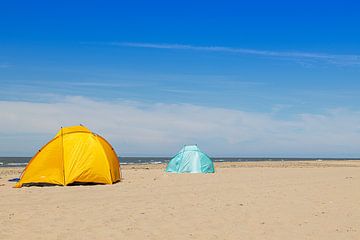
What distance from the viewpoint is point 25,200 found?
15539 mm

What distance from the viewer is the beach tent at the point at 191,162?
34156 millimetres

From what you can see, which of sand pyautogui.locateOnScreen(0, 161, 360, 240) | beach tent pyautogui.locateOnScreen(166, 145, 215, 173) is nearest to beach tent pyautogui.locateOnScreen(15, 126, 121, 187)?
sand pyautogui.locateOnScreen(0, 161, 360, 240)

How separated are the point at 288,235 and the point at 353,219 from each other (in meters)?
3.04

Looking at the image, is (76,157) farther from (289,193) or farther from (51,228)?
(51,228)

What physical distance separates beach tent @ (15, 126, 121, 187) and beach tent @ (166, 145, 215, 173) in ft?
38.9

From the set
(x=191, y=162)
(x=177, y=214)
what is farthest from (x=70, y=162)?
(x=191, y=162)

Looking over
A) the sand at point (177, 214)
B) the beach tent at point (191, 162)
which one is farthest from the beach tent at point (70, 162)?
the beach tent at point (191, 162)

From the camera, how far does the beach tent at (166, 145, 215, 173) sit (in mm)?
34156

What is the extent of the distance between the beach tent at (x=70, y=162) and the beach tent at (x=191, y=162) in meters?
11.9

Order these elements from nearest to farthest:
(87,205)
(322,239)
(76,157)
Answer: (322,239) < (87,205) < (76,157)

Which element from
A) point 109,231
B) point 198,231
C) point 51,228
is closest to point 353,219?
point 198,231

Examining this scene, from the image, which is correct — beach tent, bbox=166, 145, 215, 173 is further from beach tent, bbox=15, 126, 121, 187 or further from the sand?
the sand

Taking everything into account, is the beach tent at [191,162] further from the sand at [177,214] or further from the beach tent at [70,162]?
the sand at [177,214]

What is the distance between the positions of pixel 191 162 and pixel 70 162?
45.6 feet
